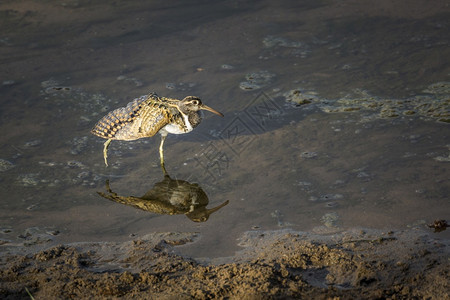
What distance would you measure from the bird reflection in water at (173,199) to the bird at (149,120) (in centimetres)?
28

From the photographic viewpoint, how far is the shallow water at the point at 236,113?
5082mm

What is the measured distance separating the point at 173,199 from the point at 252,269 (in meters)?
1.72

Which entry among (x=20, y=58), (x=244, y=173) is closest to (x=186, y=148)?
(x=244, y=173)

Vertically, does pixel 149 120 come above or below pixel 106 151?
above

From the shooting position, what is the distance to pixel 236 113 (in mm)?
6824

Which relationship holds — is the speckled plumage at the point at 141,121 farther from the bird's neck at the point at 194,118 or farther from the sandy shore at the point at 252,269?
the sandy shore at the point at 252,269

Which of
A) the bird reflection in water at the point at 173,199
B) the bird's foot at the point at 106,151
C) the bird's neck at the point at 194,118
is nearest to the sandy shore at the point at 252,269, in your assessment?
the bird reflection in water at the point at 173,199

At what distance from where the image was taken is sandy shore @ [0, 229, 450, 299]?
12.3 feet

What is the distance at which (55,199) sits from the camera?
5.42 meters

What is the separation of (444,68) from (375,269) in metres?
4.49

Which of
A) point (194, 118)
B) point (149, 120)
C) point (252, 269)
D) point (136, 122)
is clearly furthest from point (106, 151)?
point (252, 269)

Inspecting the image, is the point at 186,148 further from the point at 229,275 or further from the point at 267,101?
the point at 229,275

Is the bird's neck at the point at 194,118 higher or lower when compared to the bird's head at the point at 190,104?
lower

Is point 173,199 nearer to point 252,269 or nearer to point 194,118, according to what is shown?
point 194,118
